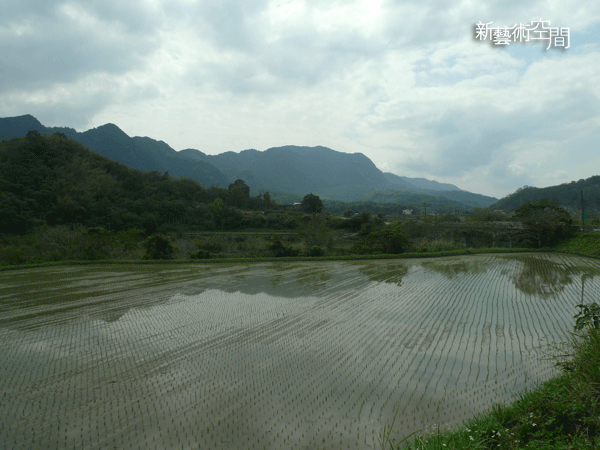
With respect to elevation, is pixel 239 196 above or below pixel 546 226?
above

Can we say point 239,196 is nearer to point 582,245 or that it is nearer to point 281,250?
point 281,250

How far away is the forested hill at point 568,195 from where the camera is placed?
4872cm

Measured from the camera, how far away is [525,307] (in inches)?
348

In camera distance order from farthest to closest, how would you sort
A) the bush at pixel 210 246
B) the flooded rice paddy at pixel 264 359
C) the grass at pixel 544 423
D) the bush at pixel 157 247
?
1. the bush at pixel 210 246
2. the bush at pixel 157 247
3. the flooded rice paddy at pixel 264 359
4. the grass at pixel 544 423

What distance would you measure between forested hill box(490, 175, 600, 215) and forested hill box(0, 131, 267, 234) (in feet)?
166

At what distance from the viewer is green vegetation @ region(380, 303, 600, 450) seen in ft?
9.35

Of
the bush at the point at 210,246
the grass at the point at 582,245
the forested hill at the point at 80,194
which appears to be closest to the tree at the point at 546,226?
the grass at the point at 582,245

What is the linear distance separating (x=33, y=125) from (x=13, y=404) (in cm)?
12445

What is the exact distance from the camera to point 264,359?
5.69 meters

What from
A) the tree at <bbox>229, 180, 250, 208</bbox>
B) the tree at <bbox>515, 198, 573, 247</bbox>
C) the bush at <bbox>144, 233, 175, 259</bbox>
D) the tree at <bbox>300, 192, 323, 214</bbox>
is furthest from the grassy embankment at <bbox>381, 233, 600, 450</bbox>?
the tree at <bbox>229, 180, 250, 208</bbox>

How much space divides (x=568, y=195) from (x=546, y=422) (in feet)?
219

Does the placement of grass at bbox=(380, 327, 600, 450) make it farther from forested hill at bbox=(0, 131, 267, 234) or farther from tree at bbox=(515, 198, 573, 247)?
forested hill at bbox=(0, 131, 267, 234)

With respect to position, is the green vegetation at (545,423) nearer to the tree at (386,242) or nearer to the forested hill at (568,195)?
the tree at (386,242)

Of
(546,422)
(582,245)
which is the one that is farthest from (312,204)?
(546,422)
